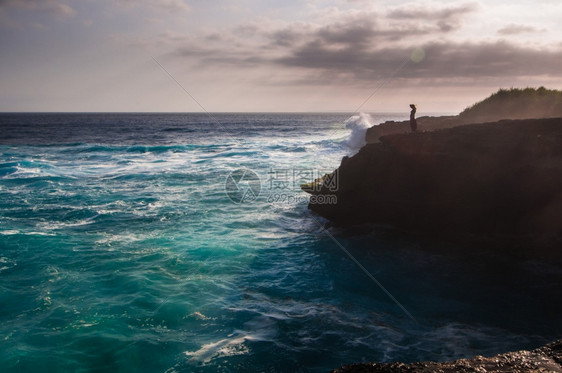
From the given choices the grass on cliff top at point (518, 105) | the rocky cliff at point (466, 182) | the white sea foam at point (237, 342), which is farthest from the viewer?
the grass on cliff top at point (518, 105)

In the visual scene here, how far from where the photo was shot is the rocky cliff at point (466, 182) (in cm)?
1059

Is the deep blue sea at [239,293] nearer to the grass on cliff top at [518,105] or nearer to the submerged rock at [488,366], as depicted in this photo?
the submerged rock at [488,366]

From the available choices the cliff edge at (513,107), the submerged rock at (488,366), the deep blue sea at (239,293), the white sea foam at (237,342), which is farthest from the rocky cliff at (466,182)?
the cliff edge at (513,107)

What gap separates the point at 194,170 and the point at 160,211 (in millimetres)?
11395

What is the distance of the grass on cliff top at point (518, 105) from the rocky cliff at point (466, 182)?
10.0 m

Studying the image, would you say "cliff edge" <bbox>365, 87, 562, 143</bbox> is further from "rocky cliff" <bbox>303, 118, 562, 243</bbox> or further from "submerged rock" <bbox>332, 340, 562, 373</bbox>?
"submerged rock" <bbox>332, 340, 562, 373</bbox>

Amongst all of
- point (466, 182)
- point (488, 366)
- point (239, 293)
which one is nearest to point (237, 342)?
point (239, 293)

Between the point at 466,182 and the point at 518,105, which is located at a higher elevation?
the point at 518,105

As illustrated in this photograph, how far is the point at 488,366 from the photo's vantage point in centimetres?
412

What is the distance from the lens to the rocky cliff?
10586 millimetres

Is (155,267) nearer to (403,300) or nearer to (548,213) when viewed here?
(403,300)

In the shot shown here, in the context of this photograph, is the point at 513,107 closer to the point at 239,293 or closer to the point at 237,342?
the point at 239,293

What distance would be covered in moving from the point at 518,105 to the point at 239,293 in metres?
21.9

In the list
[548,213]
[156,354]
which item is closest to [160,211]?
[156,354]
